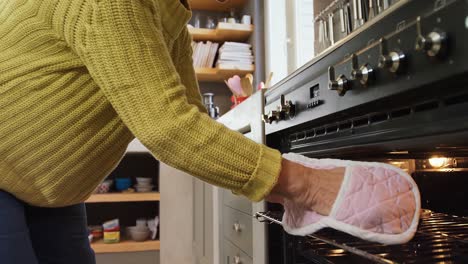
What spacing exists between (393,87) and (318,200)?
19 centimetres

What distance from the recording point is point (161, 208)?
238cm

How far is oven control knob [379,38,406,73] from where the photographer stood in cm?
54

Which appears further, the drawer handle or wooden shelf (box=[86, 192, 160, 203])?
wooden shelf (box=[86, 192, 160, 203])

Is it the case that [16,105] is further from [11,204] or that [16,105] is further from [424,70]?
[424,70]

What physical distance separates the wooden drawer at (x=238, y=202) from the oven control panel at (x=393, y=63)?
0.53 m

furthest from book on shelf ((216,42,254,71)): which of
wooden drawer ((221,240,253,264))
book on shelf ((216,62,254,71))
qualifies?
wooden drawer ((221,240,253,264))

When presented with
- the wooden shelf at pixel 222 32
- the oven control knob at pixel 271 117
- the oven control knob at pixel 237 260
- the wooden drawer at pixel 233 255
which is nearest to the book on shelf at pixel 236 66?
the wooden shelf at pixel 222 32

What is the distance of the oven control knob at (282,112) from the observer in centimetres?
95

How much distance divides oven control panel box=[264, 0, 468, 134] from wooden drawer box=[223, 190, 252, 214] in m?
0.53

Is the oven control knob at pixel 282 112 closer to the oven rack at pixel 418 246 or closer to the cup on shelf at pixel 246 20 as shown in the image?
the oven rack at pixel 418 246

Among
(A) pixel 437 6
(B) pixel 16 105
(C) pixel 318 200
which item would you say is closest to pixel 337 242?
(C) pixel 318 200

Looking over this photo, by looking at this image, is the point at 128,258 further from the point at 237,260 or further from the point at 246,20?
the point at 246,20

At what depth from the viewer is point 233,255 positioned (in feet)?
5.08

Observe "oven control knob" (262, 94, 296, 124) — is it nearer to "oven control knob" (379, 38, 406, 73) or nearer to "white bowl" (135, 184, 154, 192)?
"oven control knob" (379, 38, 406, 73)
